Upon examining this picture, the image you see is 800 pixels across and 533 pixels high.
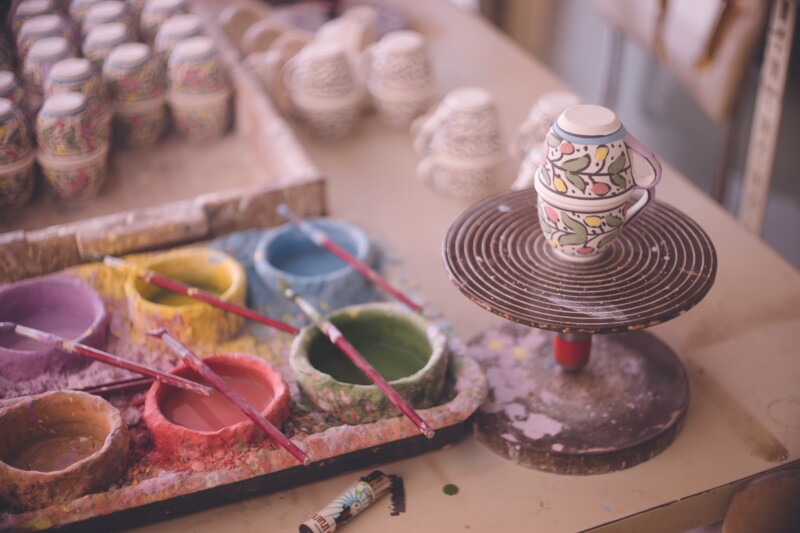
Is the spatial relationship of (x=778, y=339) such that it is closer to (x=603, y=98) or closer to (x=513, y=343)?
(x=513, y=343)

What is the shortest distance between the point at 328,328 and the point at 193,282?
31 cm

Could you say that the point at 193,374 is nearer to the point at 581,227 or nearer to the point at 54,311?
the point at 54,311

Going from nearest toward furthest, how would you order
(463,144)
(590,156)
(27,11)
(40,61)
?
(590,156)
(463,144)
(40,61)
(27,11)

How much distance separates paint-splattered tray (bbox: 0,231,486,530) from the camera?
92cm

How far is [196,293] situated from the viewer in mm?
1146

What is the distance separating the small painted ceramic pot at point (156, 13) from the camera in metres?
1.84

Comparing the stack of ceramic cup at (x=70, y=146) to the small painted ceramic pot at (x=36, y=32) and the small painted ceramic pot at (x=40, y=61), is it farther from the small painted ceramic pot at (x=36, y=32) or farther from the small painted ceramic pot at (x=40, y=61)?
the small painted ceramic pot at (x=36, y=32)

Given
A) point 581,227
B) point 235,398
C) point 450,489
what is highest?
point 581,227

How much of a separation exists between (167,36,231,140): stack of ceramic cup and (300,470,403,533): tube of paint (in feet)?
3.15

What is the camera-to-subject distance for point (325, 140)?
1.75m

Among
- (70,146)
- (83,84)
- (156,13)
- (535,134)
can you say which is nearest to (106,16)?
(156,13)

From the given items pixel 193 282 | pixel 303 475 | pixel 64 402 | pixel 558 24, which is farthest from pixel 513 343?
pixel 558 24

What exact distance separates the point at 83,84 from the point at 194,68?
227mm

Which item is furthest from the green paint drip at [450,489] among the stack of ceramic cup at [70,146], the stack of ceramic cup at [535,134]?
the stack of ceramic cup at [70,146]
